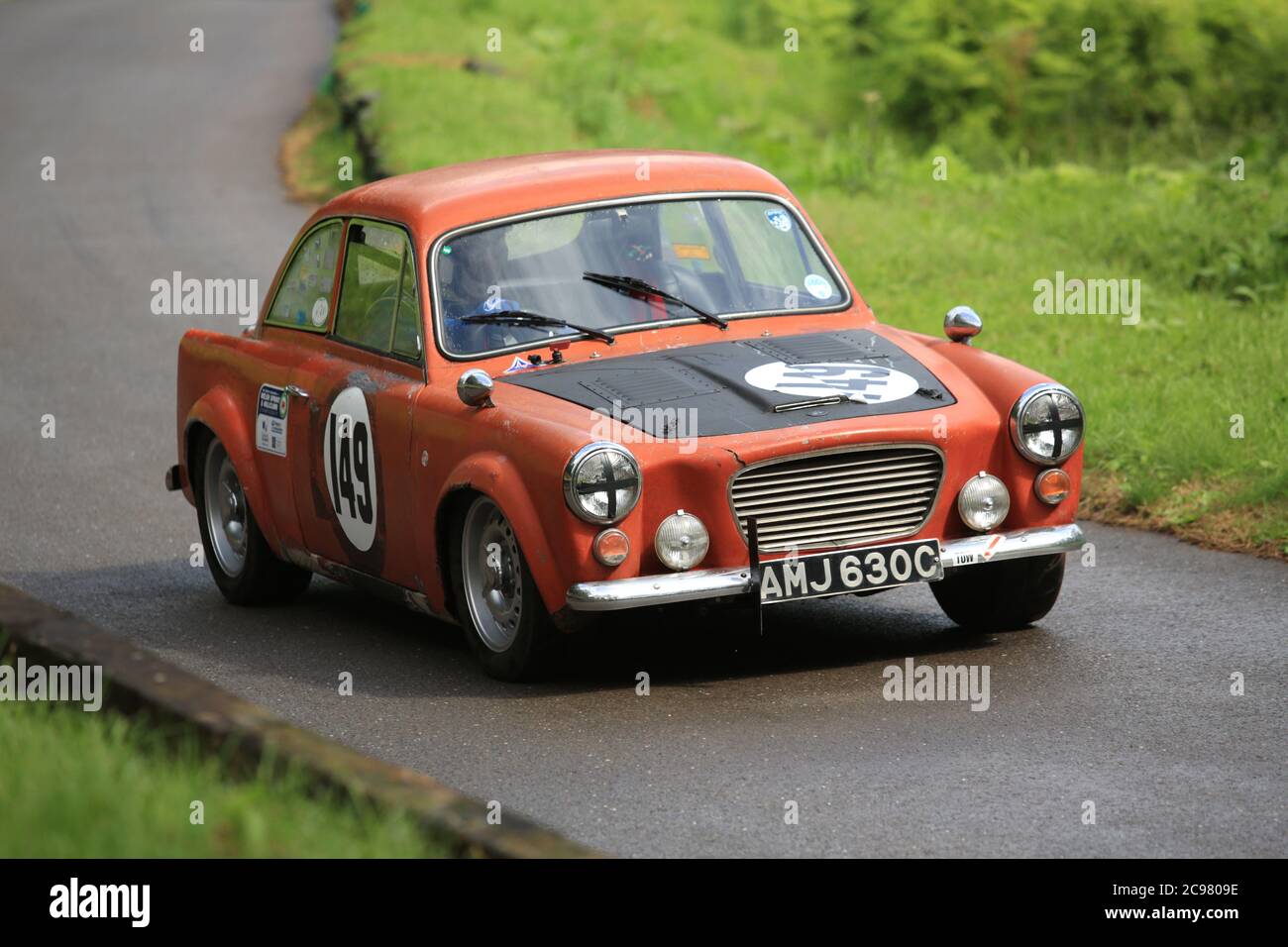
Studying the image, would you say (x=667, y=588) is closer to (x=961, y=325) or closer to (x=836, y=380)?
(x=836, y=380)

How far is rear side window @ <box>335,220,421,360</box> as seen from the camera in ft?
26.0

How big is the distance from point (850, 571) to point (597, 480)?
93cm

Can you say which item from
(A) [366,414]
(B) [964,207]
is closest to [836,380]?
(A) [366,414]

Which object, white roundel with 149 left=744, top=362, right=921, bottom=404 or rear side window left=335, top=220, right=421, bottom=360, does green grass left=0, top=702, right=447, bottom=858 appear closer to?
white roundel with 149 left=744, top=362, right=921, bottom=404

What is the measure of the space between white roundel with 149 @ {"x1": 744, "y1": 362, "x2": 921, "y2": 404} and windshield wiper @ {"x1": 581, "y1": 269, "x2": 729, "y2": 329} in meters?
0.55

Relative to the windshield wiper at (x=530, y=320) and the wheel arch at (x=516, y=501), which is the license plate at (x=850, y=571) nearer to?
the wheel arch at (x=516, y=501)

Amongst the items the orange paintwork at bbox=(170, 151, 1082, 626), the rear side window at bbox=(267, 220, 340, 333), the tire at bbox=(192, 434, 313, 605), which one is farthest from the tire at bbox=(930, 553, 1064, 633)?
the tire at bbox=(192, 434, 313, 605)

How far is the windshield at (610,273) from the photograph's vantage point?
25.5 feet

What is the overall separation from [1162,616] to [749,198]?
7.91 ft

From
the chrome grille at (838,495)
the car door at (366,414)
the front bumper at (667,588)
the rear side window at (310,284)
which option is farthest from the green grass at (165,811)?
the rear side window at (310,284)

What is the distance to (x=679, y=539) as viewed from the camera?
6.76m
